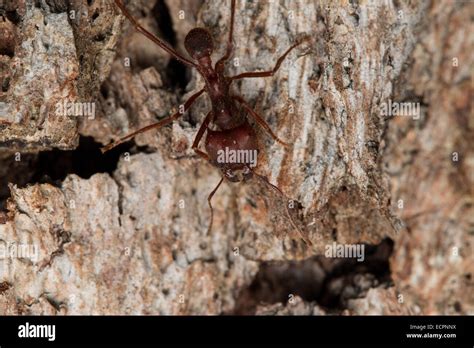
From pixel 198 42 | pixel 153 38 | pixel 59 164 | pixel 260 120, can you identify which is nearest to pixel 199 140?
pixel 260 120

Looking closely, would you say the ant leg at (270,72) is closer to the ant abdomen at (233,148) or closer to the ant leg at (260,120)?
the ant leg at (260,120)

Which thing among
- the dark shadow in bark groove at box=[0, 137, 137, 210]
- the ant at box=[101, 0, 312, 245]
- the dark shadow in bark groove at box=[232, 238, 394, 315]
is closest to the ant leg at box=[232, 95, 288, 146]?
the ant at box=[101, 0, 312, 245]

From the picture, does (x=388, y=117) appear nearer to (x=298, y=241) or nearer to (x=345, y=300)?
(x=298, y=241)

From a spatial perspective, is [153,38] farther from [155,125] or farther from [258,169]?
[258,169]

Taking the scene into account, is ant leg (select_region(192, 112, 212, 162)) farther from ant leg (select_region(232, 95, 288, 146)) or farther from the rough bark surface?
ant leg (select_region(232, 95, 288, 146))

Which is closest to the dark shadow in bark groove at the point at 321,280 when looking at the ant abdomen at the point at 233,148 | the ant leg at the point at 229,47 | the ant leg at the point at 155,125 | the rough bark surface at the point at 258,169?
the rough bark surface at the point at 258,169

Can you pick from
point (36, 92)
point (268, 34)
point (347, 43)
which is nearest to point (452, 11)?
point (347, 43)

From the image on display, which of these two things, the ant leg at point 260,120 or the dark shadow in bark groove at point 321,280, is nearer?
the ant leg at point 260,120

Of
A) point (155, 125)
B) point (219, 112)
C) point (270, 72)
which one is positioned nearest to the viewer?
point (270, 72)
